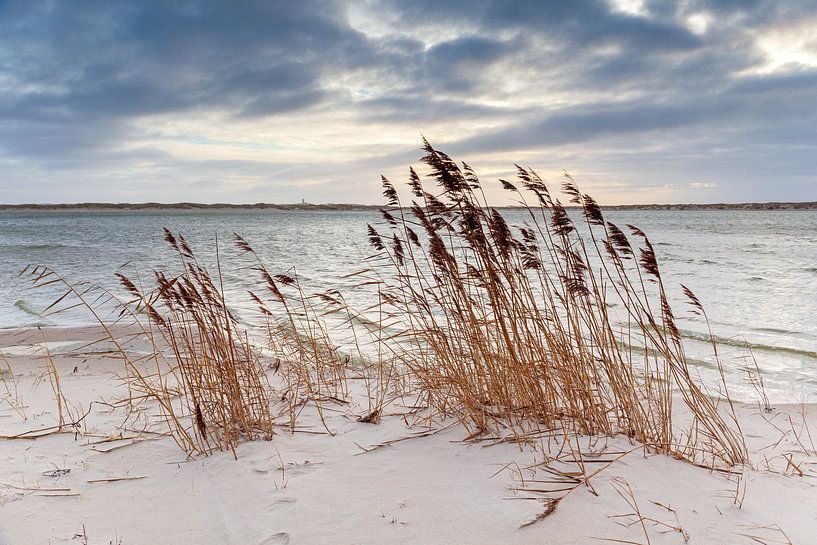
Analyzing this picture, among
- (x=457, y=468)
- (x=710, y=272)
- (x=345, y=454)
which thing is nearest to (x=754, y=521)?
(x=457, y=468)

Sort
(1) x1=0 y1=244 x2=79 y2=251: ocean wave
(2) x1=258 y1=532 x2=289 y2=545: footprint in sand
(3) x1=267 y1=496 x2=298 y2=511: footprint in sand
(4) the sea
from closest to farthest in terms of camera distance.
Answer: (2) x1=258 y1=532 x2=289 y2=545: footprint in sand
(3) x1=267 y1=496 x2=298 y2=511: footprint in sand
(4) the sea
(1) x1=0 y1=244 x2=79 y2=251: ocean wave

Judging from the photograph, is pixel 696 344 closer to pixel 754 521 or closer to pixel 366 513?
pixel 754 521

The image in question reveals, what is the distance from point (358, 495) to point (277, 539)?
51 centimetres

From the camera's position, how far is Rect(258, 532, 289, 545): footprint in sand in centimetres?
255

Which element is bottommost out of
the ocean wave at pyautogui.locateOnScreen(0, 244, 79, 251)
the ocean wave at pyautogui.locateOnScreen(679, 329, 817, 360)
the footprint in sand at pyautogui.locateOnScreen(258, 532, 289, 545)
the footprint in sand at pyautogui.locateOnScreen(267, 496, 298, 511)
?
the ocean wave at pyautogui.locateOnScreen(679, 329, 817, 360)

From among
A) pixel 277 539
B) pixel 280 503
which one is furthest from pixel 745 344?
pixel 277 539

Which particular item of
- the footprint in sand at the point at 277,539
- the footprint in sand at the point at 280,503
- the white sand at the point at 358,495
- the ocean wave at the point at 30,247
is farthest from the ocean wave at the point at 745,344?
the ocean wave at the point at 30,247

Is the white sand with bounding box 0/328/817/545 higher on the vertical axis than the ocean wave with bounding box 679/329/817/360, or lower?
higher

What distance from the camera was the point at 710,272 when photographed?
16219 millimetres

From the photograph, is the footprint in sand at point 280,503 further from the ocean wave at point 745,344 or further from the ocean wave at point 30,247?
the ocean wave at point 30,247

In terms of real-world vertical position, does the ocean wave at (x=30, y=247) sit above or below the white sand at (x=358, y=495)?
above

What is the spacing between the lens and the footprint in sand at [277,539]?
8.36 ft

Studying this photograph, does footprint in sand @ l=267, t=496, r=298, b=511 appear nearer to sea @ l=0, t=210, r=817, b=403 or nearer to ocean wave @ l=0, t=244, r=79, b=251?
sea @ l=0, t=210, r=817, b=403

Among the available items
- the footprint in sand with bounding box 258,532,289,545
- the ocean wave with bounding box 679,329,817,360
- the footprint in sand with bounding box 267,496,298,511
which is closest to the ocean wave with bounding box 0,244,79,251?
the ocean wave with bounding box 679,329,817,360
